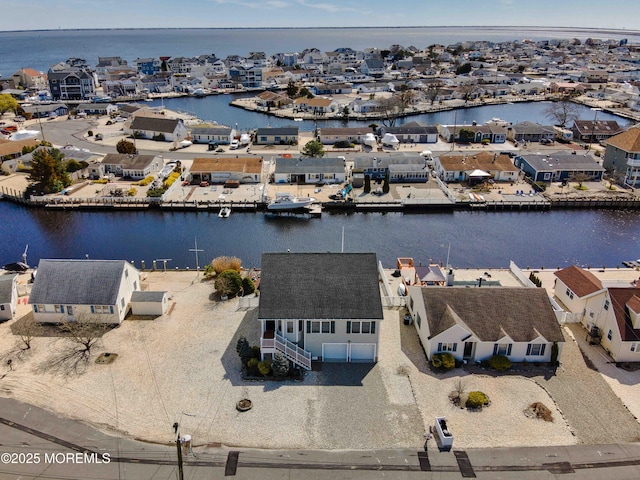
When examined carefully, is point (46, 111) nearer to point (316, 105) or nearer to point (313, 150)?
point (316, 105)

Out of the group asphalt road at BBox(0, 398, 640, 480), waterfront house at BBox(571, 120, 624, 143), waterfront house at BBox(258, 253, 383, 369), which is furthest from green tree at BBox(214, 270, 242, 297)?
waterfront house at BBox(571, 120, 624, 143)

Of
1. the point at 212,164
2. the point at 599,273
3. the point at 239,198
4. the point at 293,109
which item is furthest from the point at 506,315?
the point at 293,109

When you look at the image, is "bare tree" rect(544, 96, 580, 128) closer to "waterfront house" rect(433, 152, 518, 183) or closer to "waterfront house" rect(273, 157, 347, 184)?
"waterfront house" rect(433, 152, 518, 183)

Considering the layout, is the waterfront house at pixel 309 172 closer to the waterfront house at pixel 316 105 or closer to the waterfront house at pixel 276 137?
the waterfront house at pixel 276 137

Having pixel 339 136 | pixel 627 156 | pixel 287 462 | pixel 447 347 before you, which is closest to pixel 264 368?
pixel 287 462

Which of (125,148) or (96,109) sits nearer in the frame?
(125,148)

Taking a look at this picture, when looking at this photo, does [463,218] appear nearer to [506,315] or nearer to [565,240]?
[565,240]
